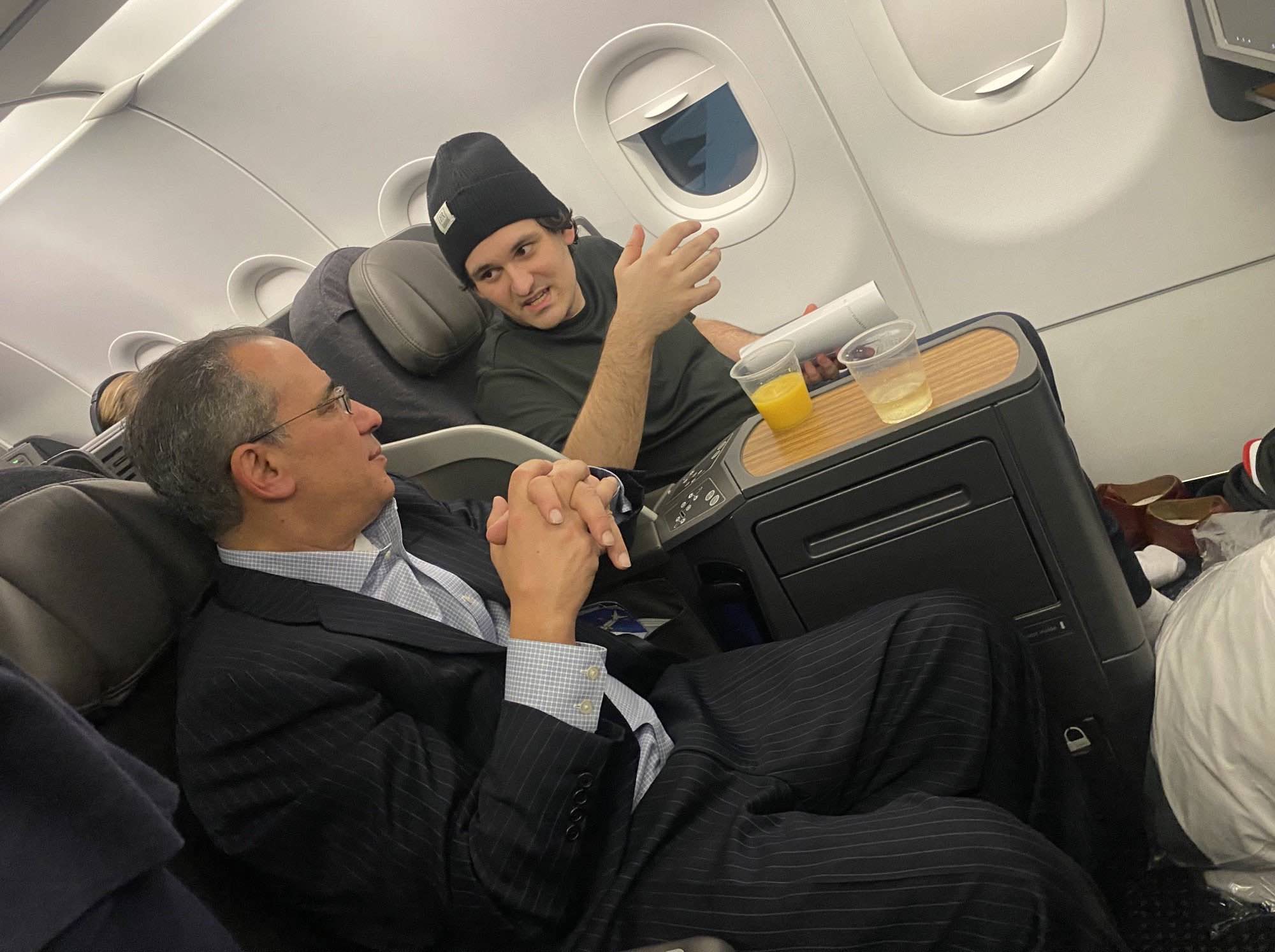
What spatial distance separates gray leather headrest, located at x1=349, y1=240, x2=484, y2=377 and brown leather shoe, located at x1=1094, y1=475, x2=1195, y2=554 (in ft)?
6.26

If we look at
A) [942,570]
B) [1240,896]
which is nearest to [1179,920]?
[1240,896]

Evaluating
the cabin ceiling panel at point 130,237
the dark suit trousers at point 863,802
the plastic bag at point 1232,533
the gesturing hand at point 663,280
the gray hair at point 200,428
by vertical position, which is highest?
the cabin ceiling panel at point 130,237

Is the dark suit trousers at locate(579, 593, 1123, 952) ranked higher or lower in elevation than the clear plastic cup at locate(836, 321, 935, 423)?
lower

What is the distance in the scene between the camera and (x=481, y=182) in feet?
7.63

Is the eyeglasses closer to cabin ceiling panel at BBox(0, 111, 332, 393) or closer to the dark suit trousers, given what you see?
the dark suit trousers

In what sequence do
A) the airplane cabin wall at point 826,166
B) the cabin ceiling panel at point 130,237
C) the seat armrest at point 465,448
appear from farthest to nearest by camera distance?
the cabin ceiling panel at point 130,237, the airplane cabin wall at point 826,166, the seat armrest at point 465,448

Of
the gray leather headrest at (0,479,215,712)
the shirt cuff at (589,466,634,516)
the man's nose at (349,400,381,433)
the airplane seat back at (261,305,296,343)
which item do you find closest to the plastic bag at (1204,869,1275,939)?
the shirt cuff at (589,466,634,516)

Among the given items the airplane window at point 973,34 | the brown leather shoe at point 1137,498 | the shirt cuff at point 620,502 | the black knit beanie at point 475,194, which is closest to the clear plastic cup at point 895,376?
the shirt cuff at point 620,502

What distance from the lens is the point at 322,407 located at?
1.61m

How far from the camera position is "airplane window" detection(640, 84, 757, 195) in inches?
121

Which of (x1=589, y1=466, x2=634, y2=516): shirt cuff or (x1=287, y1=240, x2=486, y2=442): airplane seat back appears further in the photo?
(x1=287, y1=240, x2=486, y2=442): airplane seat back

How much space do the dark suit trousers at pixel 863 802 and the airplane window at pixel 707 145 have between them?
2063mm

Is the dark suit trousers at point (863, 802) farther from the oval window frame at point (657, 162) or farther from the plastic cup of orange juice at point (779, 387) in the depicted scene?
the oval window frame at point (657, 162)

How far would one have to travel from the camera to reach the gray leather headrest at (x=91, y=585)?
124 centimetres
